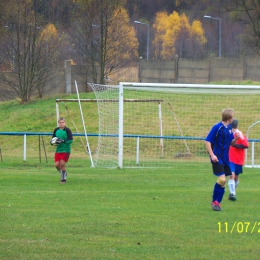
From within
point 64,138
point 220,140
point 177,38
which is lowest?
point 64,138

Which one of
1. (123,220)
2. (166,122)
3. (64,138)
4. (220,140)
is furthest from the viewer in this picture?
(166,122)

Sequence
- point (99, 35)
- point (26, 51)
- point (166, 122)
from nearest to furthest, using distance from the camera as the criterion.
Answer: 1. point (166, 122)
2. point (26, 51)
3. point (99, 35)

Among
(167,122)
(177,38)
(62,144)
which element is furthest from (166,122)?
(177,38)

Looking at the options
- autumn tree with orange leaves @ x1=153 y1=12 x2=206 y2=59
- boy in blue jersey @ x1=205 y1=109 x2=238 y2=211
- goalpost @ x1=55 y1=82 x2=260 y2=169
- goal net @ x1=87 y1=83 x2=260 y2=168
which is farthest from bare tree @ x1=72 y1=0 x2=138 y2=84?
boy in blue jersey @ x1=205 y1=109 x2=238 y2=211

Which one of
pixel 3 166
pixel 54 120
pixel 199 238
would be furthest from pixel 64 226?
pixel 54 120

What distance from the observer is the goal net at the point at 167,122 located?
21406 mm

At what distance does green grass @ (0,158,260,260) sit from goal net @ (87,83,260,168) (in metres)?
5.96

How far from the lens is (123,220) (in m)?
9.28

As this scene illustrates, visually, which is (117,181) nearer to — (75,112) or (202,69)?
(75,112)

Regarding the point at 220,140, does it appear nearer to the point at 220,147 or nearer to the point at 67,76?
the point at 220,147

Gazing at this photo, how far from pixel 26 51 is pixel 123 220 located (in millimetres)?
31552

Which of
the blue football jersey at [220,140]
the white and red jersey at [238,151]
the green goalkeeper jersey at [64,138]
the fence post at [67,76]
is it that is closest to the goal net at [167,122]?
the green goalkeeper jersey at [64,138]

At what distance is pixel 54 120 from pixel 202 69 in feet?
39.0

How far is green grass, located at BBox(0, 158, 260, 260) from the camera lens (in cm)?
734
